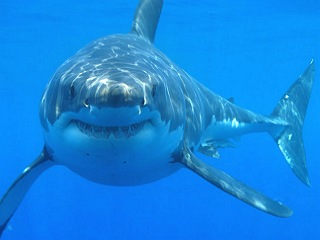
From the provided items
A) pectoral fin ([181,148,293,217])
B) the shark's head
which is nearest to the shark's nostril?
the shark's head

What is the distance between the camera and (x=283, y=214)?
199 inches

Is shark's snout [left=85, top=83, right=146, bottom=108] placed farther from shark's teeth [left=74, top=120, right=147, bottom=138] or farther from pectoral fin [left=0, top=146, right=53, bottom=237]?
pectoral fin [left=0, top=146, right=53, bottom=237]

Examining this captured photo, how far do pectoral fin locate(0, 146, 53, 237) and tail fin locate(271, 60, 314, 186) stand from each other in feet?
17.4

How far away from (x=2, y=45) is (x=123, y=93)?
120 ft

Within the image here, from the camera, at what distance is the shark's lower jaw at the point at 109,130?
11.4 ft

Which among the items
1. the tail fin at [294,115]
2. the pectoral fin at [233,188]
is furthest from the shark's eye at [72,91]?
the tail fin at [294,115]

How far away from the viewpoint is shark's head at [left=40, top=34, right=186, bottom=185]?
3.34 meters

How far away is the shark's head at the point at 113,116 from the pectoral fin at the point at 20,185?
0.55 meters

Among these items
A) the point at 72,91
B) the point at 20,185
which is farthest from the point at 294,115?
the point at 72,91

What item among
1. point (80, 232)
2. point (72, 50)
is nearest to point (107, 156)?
point (80, 232)

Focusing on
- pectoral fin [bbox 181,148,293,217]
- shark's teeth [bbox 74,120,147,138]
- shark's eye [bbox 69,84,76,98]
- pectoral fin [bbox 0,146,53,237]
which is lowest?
pectoral fin [bbox 0,146,53,237]

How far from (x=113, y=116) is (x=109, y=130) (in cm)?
25

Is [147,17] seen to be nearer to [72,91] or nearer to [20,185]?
[20,185]

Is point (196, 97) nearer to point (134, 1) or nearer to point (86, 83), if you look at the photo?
point (86, 83)
